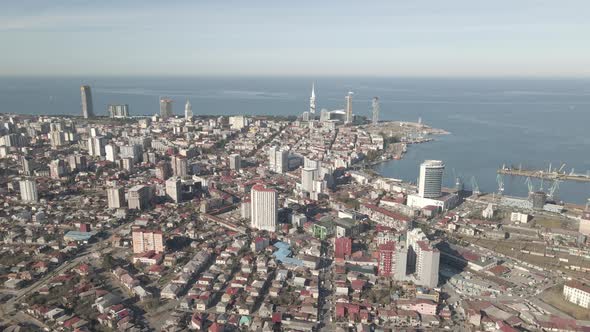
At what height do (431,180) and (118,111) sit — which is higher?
(118,111)

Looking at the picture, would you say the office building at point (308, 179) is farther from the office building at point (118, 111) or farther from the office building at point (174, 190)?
the office building at point (118, 111)

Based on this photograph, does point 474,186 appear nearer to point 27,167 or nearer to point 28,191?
point 28,191

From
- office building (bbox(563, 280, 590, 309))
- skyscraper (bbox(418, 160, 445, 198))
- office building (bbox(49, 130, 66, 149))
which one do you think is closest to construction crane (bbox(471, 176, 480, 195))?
skyscraper (bbox(418, 160, 445, 198))

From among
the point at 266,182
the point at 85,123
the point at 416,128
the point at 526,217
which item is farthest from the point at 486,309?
the point at 85,123

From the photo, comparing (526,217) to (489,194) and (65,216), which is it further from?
(65,216)

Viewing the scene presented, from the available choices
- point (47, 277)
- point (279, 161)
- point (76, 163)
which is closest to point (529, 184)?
point (279, 161)

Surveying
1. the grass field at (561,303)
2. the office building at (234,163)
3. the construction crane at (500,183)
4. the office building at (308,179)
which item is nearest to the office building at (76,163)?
the office building at (234,163)
